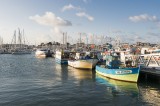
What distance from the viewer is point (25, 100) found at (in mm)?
31062

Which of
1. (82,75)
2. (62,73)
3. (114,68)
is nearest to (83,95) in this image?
(114,68)

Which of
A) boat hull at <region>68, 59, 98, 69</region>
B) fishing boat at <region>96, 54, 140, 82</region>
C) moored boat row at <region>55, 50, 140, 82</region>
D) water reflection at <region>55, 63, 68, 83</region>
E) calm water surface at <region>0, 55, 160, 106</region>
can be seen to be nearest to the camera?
calm water surface at <region>0, 55, 160, 106</region>

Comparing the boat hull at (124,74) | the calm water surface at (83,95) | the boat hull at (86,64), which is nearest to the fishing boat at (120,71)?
the boat hull at (124,74)

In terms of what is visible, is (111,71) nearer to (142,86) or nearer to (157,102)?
(142,86)

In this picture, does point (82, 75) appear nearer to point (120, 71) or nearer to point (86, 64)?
point (86, 64)

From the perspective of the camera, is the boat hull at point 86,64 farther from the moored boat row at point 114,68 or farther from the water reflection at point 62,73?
the water reflection at point 62,73

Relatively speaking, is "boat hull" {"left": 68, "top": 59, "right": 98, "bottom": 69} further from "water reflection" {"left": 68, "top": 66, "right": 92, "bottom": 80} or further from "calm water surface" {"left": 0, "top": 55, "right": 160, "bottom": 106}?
"calm water surface" {"left": 0, "top": 55, "right": 160, "bottom": 106}

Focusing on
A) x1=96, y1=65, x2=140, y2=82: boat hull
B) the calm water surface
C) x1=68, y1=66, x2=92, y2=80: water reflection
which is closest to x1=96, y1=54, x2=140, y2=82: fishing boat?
x1=96, y1=65, x2=140, y2=82: boat hull

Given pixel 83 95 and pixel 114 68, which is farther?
pixel 114 68

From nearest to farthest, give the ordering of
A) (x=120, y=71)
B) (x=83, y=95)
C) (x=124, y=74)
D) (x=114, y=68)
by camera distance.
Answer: (x=83, y=95), (x=124, y=74), (x=120, y=71), (x=114, y=68)

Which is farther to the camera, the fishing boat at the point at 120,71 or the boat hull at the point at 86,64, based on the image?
the boat hull at the point at 86,64

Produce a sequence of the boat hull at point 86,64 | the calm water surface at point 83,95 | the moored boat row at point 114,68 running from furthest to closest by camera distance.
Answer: the boat hull at point 86,64, the moored boat row at point 114,68, the calm water surface at point 83,95

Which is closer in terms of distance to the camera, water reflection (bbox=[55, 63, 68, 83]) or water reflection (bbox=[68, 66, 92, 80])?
water reflection (bbox=[55, 63, 68, 83])

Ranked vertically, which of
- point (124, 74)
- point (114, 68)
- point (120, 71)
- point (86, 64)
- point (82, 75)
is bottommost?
point (82, 75)
